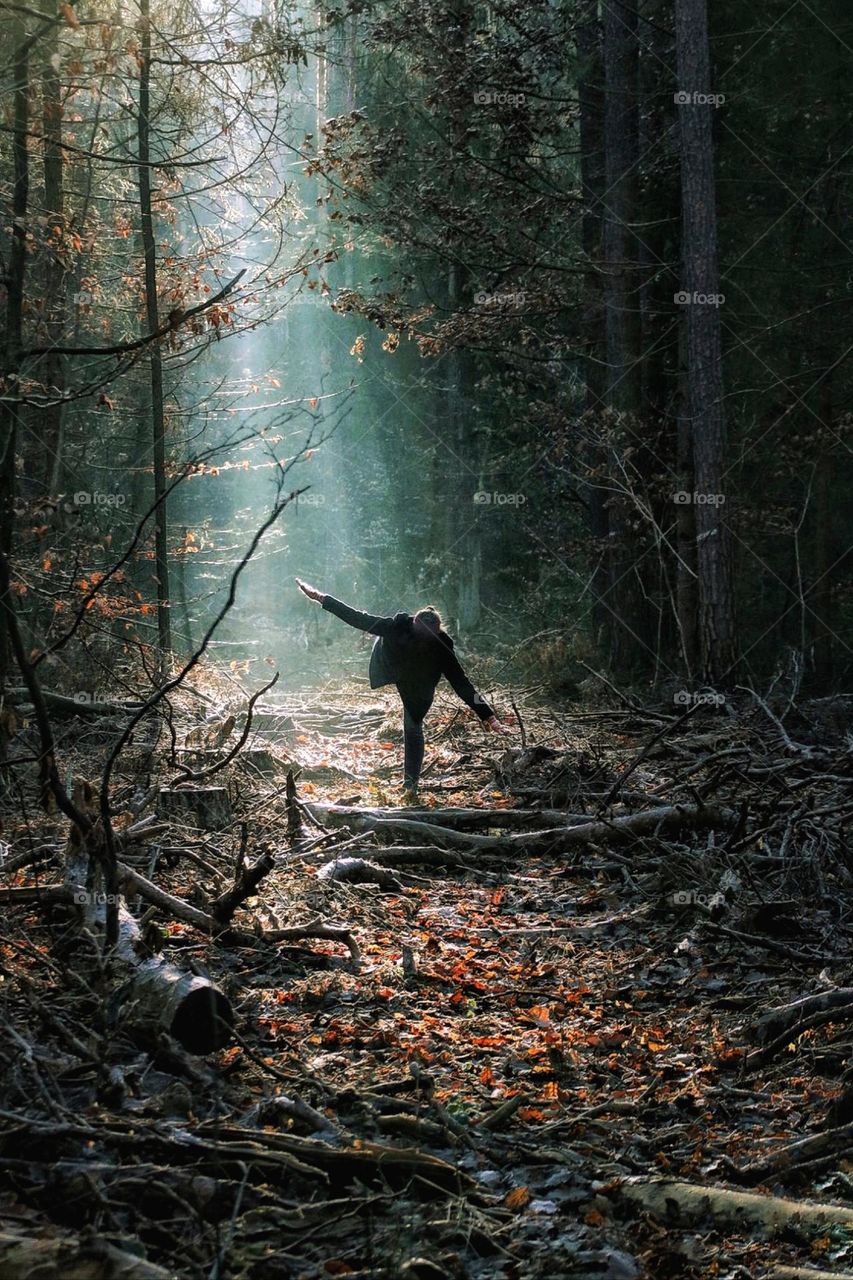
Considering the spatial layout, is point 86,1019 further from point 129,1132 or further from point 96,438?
point 96,438

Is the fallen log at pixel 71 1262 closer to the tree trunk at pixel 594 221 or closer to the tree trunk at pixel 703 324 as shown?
the tree trunk at pixel 703 324

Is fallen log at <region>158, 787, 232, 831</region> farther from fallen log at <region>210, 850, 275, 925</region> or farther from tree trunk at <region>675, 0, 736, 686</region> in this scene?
tree trunk at <region>675, 0, 736, 686</region>

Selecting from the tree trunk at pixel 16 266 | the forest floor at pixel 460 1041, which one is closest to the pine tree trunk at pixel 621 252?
the forest floor at pixel 460 1041

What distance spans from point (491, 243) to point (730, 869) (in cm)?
1191

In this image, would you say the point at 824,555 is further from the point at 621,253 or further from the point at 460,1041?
the point at 460,1041

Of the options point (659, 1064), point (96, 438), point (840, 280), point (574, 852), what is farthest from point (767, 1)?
point (659, 1064)

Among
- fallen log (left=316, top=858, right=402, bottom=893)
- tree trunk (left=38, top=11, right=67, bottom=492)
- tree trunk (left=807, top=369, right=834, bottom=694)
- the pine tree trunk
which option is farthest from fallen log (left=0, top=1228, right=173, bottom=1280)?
tree trunk (left=807, top=369, right=834, bottom=694)

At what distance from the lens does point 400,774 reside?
1141 cm

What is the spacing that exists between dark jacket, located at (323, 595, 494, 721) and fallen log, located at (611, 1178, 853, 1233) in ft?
23.3

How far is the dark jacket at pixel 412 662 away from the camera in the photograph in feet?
35.4

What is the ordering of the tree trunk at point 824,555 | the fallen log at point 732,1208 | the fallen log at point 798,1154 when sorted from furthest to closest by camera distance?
the tree trunk at point 824,555, the fallen log at point 798,1154, the fallen log at point 732,1208

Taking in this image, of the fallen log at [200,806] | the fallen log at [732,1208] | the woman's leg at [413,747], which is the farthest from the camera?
the woman's leg at [413,747]

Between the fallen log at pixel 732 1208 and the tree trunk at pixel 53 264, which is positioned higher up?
the tree trunk at pixel 53 264

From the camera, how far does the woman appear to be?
35.3 ft
